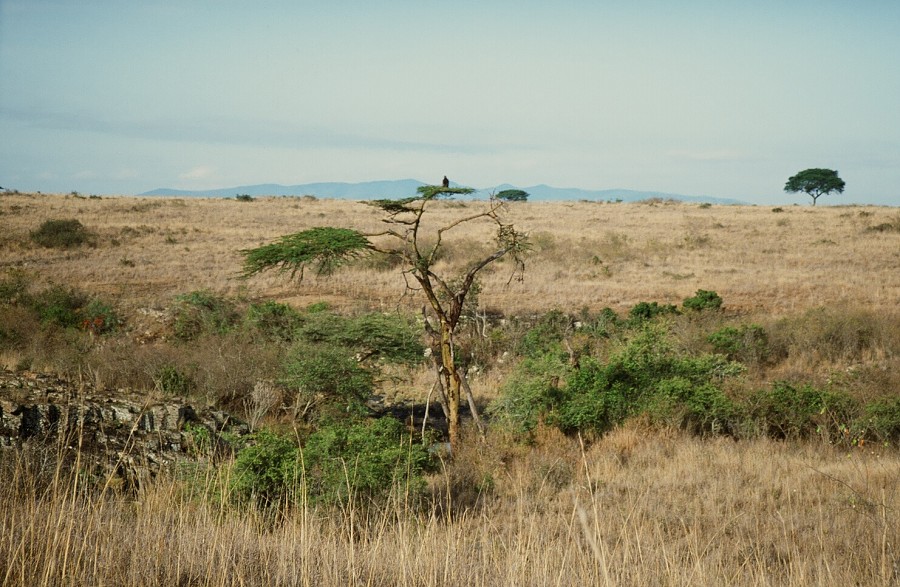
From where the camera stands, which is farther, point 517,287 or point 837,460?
point 517,287

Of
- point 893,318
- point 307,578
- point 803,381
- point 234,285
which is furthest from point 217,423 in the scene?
point 893,318

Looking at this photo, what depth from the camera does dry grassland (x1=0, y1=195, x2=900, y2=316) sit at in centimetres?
2089

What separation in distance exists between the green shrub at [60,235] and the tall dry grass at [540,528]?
26.9 meters

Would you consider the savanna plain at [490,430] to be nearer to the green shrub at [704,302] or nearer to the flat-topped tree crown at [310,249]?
the green shrub at [704,302]

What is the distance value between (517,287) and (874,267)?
48.7 feet

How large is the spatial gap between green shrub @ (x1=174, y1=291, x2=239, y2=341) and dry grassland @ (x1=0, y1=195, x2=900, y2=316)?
2.97ft

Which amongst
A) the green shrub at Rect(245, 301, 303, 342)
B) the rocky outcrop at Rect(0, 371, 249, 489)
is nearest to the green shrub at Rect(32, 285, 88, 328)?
the green shrub at Rect(245, 301, 303, 342)

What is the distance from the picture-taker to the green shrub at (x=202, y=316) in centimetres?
1559

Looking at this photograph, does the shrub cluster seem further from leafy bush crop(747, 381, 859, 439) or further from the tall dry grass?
the tall dry grass

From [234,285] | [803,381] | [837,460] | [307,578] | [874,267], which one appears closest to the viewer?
[307,578]

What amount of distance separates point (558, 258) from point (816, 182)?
48.5 metres

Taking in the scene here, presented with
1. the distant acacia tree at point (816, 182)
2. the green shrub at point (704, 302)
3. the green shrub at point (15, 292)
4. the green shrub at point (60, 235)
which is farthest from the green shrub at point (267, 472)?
the distant acacia tree at point (816, 182)

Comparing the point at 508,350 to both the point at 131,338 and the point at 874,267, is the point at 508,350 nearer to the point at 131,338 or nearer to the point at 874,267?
the point at 131,338

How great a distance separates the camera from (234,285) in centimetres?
2230
